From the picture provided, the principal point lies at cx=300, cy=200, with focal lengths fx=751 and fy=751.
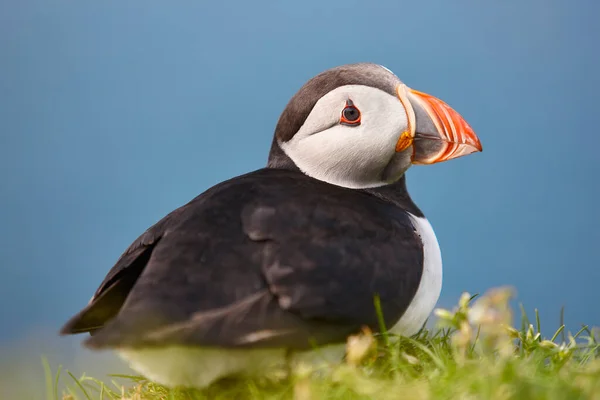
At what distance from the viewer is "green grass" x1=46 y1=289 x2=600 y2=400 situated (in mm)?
2039

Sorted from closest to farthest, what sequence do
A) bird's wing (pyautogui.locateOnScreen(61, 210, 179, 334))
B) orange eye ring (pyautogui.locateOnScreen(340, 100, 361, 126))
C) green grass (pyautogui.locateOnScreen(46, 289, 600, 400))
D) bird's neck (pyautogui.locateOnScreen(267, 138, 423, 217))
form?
green grass (pyautogui.locateOnScreen(46, 289, 600, 400))
bird's wing (pyautogui.locateOnScreen(61, 210, 179, 334))
orange eye ring (pyautogui.locateOnScreen(340, 100, 361, 126))
bird's neck (pyautogui.locateOnScreen(267, 138, 423, 217))

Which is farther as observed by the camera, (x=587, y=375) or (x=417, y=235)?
(x=417, y=235)

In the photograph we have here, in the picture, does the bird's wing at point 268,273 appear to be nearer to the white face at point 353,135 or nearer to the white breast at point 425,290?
the white breast at point 425,290

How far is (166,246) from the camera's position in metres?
2.61

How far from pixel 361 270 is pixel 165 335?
0.71 m

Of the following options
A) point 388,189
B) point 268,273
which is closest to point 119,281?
point 268,273

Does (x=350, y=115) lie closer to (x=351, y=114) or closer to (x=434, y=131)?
(x=351, y=114)

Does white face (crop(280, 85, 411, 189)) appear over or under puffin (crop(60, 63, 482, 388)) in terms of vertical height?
over

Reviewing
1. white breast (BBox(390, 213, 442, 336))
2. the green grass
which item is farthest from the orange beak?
the green grass

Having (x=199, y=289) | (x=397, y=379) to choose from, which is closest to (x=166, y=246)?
(x=199, y=289)

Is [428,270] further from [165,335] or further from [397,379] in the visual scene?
[165,335]

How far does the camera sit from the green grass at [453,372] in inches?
80.3

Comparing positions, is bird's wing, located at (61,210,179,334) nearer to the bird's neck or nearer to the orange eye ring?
the bird's neck

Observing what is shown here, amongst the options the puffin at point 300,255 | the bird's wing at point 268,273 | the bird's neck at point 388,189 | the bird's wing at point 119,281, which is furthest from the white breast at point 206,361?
the bird's neck at point 388,189
